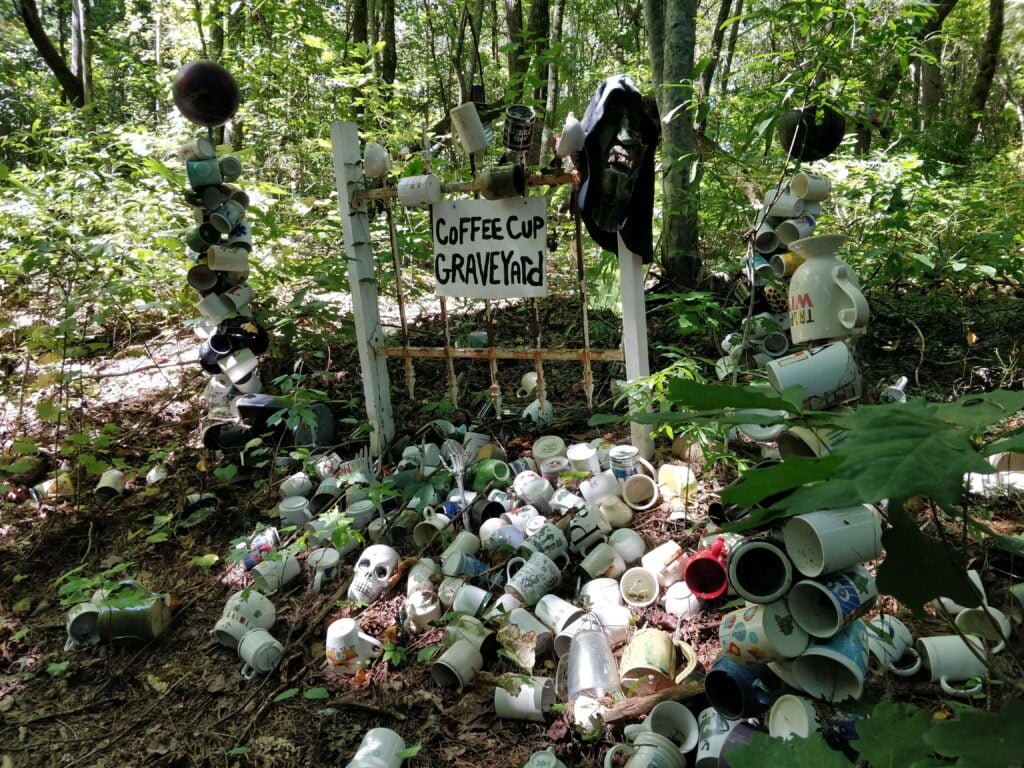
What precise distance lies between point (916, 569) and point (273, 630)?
2.15 metres

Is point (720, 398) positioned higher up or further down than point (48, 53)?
further down

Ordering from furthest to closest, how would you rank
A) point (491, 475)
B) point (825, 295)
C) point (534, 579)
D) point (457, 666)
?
point (491, 475) < point (825, 295) < point (534, 579) < point (457, 666)

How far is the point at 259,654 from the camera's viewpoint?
6.68 ft

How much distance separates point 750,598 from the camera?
150 cm

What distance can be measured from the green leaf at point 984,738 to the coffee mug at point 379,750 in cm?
140

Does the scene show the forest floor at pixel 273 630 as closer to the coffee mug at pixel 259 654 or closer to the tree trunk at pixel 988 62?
the coffee mug at pixel 259 654

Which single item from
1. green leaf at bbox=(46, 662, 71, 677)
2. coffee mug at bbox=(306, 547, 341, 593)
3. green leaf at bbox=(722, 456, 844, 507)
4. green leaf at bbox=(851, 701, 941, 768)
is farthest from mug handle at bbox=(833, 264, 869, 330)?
green leaf at bbox=(46, 662, 71, 677)

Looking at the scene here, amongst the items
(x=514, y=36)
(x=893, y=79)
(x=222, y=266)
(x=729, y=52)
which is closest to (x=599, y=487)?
(x=222, y=266)

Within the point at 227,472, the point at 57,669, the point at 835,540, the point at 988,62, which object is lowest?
the point at 57,669

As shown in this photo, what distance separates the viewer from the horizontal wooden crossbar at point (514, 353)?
8.48ft

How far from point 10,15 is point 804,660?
10.9 metres

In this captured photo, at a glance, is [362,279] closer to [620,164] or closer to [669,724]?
[620,164]

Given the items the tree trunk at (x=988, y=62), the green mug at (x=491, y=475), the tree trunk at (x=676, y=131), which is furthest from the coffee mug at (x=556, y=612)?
the tree trunk at (x=988, y=62)

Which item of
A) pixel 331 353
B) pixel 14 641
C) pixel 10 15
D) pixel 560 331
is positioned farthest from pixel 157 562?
pixel 10 15
